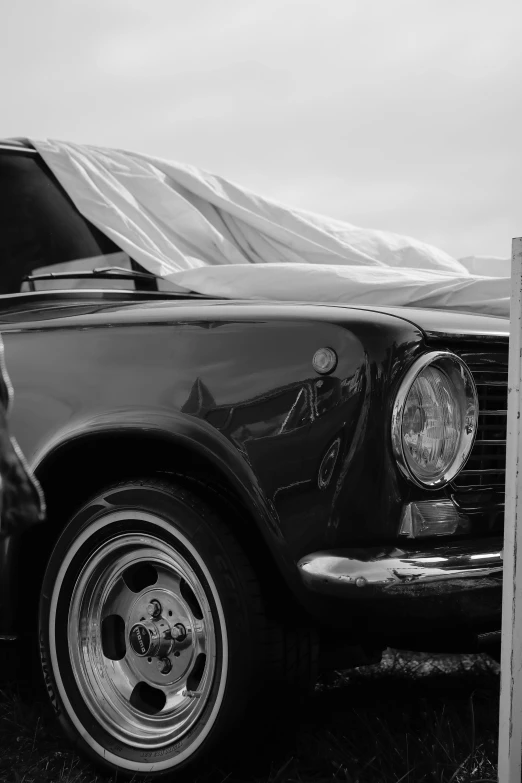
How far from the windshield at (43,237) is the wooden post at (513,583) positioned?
5.77 ft

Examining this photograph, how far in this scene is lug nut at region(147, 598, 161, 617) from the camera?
2.46m

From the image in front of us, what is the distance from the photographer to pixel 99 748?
2443 millimetres

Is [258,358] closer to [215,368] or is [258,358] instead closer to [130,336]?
[215,368]

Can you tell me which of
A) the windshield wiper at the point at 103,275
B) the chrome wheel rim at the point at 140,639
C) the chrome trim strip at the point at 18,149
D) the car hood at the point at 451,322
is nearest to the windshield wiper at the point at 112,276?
the windshield wiper at the point at 103,275

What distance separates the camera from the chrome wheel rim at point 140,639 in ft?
7.83

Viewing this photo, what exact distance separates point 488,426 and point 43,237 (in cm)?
174

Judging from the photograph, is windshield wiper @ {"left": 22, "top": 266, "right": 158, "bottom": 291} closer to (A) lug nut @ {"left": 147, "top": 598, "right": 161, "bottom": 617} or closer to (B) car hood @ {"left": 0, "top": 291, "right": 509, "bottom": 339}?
(B) car hood @ {"left": 0, "top": 291, "right": 509, "bottom": 339}

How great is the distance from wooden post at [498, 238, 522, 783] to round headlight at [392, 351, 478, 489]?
322 millimetres

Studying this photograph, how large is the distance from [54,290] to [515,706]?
1917mm

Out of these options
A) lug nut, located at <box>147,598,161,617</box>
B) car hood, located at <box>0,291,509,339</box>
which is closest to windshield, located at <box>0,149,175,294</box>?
car hood, located at <box>0,291,509,339</box>

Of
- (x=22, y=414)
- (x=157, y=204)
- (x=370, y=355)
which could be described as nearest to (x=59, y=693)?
(x=22, y=414)

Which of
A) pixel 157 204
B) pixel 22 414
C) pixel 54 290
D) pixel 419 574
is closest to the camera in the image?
pixel 419 574

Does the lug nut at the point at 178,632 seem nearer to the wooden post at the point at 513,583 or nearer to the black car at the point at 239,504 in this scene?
the black car at the point at 239,504

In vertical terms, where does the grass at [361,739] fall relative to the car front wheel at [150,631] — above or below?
below
